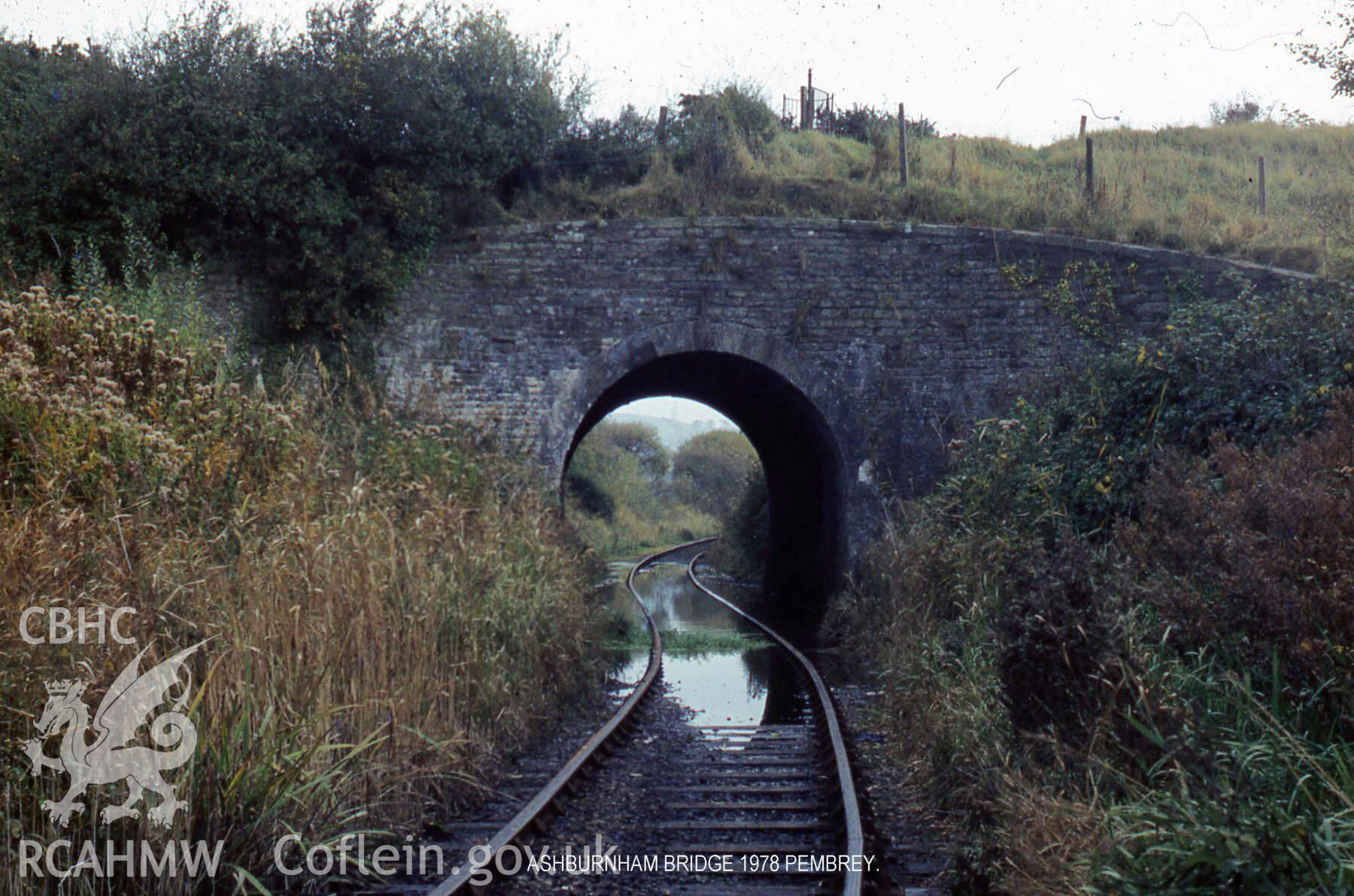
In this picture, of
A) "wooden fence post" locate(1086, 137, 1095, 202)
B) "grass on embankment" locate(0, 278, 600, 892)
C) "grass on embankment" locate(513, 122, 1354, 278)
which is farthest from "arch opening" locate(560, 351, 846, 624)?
"grass on embankment" locate(0, 278, 600, 892)

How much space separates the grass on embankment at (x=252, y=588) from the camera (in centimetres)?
392

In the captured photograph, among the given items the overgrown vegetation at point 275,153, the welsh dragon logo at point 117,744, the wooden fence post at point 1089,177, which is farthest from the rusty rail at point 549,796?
the wooden fence post at point 1089,177

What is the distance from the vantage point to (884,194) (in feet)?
48.1

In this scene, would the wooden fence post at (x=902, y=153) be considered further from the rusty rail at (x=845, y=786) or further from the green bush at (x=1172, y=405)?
the rusty rail at (x=845, y=786)

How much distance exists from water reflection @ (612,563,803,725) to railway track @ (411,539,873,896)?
832 millimetres

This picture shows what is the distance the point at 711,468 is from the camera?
224 ft

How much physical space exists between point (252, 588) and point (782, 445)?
13.8 m

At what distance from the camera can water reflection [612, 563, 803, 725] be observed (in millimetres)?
8883

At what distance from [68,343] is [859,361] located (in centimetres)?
928

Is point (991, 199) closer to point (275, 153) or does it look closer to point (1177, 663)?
point (275, 153)

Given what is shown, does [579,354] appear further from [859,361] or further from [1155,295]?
[1155,295]

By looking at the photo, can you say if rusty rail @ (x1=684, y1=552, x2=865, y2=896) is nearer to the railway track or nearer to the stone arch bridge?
the railway track

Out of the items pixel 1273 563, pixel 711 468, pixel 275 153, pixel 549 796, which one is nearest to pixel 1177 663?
pixel 1273 563

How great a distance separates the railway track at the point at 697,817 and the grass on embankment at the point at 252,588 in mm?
545
